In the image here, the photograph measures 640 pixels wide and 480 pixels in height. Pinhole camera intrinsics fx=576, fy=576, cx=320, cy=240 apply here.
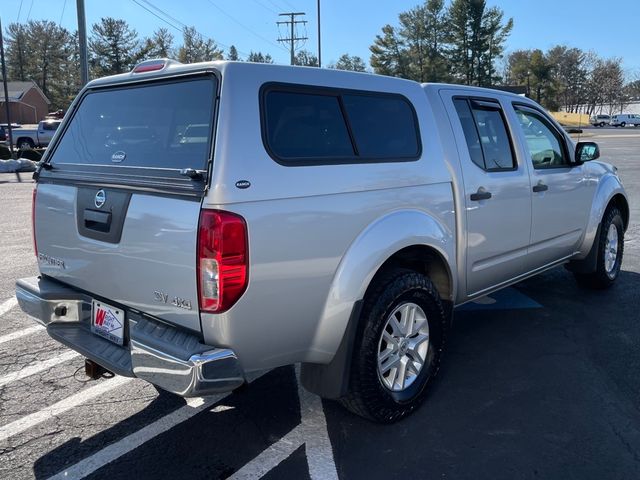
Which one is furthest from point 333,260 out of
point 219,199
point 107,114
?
point 107,114

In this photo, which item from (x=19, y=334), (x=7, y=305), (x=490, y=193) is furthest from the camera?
(x=7, y=305)

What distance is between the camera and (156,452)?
304cm

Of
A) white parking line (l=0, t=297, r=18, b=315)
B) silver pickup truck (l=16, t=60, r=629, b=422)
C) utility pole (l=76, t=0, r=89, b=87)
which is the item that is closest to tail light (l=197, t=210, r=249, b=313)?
silver pickup truck (l=16, t=60, r=629, b=422)

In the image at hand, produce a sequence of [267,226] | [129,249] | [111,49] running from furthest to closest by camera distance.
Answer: [111,49] → [129,249] → [267,226]

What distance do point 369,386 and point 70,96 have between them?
88.0 m

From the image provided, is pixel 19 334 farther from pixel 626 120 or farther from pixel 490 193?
pixel 626 120

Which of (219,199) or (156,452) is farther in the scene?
(156,452)

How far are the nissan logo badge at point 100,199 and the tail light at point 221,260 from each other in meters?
0.76

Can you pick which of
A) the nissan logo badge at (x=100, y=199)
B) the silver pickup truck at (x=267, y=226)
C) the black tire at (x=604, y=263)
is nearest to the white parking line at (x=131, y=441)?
the silver pickup truck at (x=267, y=226)

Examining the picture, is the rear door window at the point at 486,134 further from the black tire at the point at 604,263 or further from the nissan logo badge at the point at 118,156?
the nissan logo badge at the point at 118,156

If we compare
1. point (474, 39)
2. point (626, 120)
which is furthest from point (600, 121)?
point (474, 39)

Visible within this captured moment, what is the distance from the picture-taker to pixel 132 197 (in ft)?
9.21

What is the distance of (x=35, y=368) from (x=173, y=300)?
2.02m

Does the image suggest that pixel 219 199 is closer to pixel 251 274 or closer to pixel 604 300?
pixel 251 274
